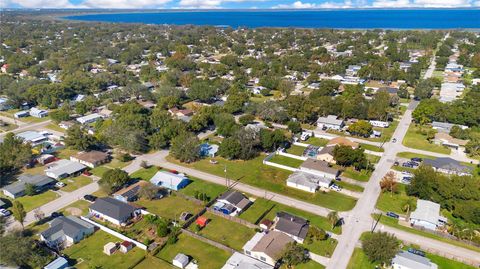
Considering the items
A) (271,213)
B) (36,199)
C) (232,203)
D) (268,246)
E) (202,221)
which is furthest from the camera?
(36,199)

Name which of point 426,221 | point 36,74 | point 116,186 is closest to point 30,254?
point 116,186

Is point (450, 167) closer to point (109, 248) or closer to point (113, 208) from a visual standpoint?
point (113, 208)

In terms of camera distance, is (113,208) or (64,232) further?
(113,208)

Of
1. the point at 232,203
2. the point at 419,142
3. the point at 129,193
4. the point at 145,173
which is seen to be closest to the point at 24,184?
the point at 129,193

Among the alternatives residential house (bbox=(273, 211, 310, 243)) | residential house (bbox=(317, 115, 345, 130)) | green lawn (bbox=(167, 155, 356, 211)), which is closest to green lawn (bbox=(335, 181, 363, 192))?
green lawn (bbox=(167, 155, 356, 211))

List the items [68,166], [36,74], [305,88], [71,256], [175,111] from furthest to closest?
1. [36,74]
2. [305,88]
3. [175,111]
4. [68,166]
5. [71,256]

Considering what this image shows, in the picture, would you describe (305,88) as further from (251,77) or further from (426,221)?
(426,221)

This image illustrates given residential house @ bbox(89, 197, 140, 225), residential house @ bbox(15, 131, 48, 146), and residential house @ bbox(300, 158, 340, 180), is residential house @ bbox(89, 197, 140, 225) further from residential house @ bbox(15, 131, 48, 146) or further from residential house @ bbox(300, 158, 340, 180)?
residential house @ bbox(15, 131, 48, 146)
